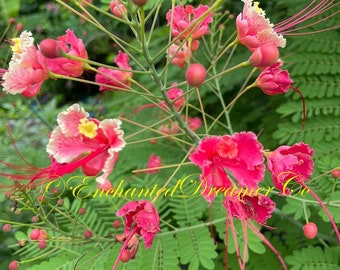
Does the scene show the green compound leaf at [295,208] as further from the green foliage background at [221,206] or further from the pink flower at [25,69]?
the pink flower at [25,69]

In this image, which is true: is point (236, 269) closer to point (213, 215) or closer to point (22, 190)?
point (213, 215)

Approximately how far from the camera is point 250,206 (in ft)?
5.10

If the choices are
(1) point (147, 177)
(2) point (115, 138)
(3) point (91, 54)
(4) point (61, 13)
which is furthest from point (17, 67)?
(3) point (91, 54)

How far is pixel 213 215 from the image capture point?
7.20ft

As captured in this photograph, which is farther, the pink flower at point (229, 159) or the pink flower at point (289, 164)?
the pink flower at point (289, 164)

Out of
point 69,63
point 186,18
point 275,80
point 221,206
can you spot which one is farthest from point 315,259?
point 69,63

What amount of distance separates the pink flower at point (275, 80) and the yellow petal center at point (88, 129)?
637 millimetres

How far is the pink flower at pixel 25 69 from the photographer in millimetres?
1509

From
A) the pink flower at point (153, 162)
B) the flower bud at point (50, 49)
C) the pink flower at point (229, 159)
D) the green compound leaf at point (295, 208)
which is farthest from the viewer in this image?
the pink flower at point (153, 162)

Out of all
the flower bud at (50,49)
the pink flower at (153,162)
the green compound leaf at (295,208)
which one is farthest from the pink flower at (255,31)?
the pink flower at (153,162)

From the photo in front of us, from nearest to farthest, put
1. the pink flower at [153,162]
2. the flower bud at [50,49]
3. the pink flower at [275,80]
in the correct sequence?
the flower bud at [50,49] < the pink flower at [275,80] < the pink flower at [153,162]

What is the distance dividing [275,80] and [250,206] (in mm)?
458

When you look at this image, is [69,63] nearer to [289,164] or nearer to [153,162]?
[289,164]

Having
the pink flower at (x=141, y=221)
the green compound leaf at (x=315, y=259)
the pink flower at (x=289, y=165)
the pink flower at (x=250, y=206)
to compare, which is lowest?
the green compound leaf at (x=315, y=259)
